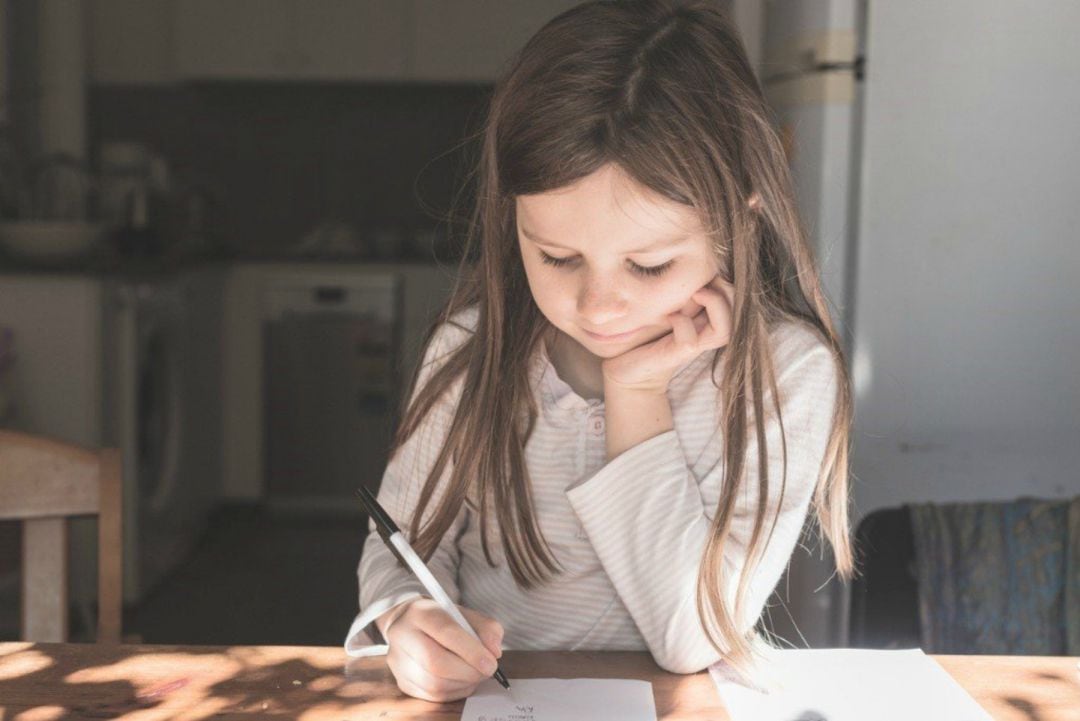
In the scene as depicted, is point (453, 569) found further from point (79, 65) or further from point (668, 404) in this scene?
point (79, 65)

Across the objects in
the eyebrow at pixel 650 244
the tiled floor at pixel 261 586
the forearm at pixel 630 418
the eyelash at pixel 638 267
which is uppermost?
the eyebrow at pixel 650 244

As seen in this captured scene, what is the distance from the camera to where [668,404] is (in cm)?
121

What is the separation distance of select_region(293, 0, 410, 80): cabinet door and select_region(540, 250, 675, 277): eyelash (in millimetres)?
3954

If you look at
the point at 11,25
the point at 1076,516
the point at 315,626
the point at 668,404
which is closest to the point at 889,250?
the point at 1076,516

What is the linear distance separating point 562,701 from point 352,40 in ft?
13.9

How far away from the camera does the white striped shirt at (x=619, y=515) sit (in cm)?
114

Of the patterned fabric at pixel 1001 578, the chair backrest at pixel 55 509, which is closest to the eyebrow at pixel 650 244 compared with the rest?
the chair backrest at pixel 55 509

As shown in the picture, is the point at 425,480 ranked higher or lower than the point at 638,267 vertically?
lower

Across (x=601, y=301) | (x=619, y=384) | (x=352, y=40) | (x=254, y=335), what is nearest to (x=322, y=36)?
(x=352, y=40)

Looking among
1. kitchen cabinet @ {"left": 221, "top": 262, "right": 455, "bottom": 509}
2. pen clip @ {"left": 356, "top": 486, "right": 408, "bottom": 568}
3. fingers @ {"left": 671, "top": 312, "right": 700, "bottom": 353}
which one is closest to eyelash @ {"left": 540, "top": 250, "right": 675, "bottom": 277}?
fingers @ {"left": 671, "top": 312, "right": 700, "bottom": 353}

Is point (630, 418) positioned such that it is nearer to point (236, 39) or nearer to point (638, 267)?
point (638, 267)

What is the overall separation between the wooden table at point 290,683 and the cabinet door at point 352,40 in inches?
158

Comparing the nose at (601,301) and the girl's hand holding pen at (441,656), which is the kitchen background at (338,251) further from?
the girl's hand holding pen at (441,656)

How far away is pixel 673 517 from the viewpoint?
1146mm
